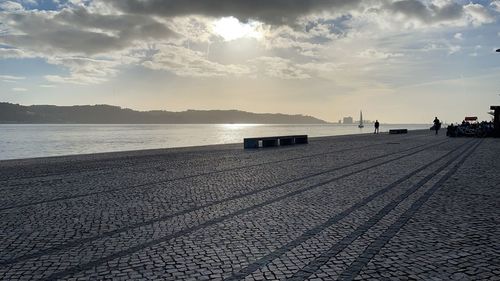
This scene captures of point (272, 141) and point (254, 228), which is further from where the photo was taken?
point (272, 141)

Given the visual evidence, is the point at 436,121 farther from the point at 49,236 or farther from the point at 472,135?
the point at 49,236

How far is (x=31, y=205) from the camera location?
29.7 ft

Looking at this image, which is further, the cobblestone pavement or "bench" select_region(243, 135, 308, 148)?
"bench" select_region(243, 135, 308, 148)

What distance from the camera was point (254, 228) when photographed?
675 centimetres

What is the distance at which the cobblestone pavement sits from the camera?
4.88 metres

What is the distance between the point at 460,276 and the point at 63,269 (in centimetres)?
501

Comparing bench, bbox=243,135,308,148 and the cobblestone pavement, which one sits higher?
bench, bbox=243,135,308,148

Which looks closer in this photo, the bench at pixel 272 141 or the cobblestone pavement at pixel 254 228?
the cobblestone pavement at pixel 254 228

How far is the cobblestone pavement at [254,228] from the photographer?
4.88 metres

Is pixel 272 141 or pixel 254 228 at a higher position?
pixel 272 141

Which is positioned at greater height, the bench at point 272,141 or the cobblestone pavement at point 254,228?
→ the bench at point 272,141

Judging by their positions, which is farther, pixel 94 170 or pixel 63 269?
pixel 94 170

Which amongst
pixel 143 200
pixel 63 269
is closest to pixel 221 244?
pixel 63 269

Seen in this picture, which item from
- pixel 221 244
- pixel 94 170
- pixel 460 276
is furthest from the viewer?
pixel 94 170
